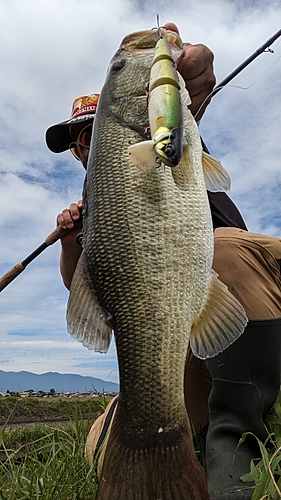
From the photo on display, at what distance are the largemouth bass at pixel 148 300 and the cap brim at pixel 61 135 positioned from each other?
219 cm

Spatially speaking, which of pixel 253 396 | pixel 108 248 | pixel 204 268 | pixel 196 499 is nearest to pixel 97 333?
pixel 108 248

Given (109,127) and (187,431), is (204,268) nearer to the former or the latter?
(187,431)

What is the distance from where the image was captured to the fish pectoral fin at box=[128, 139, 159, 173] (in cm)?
170

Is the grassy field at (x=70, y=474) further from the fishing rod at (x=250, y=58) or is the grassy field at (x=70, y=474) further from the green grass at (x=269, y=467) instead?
the fishing rod at (x=250, y=58)

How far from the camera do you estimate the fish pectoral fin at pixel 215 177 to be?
7.64 ft

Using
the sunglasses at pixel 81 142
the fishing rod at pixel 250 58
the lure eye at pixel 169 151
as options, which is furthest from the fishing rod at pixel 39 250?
the lure eye at pixel 169 151

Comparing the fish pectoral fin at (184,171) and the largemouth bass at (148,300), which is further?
the fish pectoral fin at (184,171)

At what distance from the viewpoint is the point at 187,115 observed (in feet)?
7.12

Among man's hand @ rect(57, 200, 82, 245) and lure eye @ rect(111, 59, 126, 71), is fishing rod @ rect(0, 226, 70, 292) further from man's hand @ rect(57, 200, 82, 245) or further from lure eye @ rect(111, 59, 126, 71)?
lure eye @ rect(111, 59, 126, 71)

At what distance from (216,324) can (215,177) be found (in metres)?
0.69

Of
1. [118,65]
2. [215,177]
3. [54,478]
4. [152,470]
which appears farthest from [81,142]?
[152,470]

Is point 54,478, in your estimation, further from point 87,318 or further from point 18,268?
point 18,268

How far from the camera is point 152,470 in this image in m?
1.75

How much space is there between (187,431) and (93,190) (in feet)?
3.31
